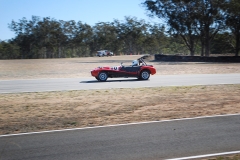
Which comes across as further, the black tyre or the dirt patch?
the black tyre

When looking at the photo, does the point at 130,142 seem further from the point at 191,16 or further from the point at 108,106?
the point at 191,16

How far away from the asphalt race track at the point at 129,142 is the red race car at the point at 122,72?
11.6 metres

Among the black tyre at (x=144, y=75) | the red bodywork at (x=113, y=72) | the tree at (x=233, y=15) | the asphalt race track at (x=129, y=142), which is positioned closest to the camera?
the asphalt race track at (x=129, y=142)

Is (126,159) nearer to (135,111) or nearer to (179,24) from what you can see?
(135,111)

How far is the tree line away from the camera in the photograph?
49.8 metres

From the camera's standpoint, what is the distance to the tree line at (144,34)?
49750 mm

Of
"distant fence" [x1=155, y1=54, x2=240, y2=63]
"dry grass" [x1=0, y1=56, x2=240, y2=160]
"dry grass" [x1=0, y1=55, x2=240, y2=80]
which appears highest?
"distant fence" [x1=155, y1=54, x2=240, y2=63]

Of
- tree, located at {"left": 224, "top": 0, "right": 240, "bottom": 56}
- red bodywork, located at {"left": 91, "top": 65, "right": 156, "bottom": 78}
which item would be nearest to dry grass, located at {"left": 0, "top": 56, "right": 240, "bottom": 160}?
red bodywork, located at {"left": 91, "top": 65, "right": 156, "bottom": 78}

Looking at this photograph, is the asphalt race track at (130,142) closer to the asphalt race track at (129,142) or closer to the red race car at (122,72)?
the asphalt race track at (129,142)

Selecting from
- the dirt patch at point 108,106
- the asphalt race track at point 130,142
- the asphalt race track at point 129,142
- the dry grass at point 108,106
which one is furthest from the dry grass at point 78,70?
the asphalt race track at point 129,142

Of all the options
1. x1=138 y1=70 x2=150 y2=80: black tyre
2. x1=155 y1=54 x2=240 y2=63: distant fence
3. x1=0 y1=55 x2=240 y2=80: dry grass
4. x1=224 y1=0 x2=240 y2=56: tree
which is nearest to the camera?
x1=138 y1=70 x2=150 y2=80: black tyre

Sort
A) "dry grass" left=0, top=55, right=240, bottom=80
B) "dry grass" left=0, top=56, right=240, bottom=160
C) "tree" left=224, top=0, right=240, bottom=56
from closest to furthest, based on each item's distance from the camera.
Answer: "dry grass" left=0, top=56, right=240, bottom=160, "dry grass" left=0, top=55, right=240, bottom=80, "tree" left=224, top=0, right=240, bottom=56

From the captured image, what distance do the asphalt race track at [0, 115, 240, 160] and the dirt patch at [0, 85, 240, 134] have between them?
3.34ft

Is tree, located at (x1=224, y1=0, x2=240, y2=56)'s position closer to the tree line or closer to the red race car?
the tree line
